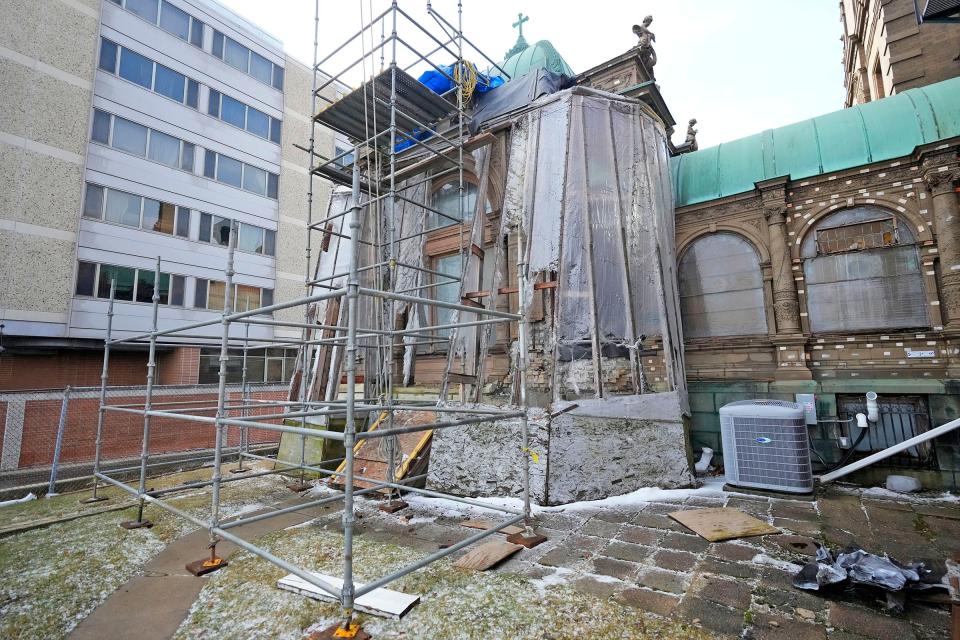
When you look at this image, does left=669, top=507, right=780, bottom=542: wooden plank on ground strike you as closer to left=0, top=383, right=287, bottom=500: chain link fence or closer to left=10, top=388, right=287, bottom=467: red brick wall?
left=0, top=383, right=287, bottom=500: chain link fence

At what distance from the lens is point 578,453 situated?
595 cm

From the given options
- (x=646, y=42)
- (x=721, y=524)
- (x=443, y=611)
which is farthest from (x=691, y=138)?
(x=443, y=611)

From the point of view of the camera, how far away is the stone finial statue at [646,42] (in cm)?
934

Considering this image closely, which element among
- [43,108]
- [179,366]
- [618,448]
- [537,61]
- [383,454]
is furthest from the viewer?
[179,366]

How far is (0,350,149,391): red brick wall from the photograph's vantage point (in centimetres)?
1458

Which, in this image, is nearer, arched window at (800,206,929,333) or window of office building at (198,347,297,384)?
arched window at (800,206,929,333)

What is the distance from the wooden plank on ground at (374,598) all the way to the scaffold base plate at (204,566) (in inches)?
31.2

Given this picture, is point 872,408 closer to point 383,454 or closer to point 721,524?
point 721,524

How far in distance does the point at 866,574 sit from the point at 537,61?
1160 cm

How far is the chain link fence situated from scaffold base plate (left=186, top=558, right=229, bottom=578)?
217 inches

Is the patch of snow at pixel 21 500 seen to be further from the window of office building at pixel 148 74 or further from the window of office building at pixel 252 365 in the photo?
the window of office building at pixel 148 74

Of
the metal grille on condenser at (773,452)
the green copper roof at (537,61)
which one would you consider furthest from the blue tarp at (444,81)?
the metal grille on condenser at (773,452)

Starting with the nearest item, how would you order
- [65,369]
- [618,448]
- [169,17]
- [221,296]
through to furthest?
[618,448]
[65,369]
[169,17]
[221,296]

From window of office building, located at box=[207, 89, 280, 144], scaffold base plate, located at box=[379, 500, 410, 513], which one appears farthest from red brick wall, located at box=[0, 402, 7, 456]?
window of office building, located at box=[207, 89, 280, 144]
